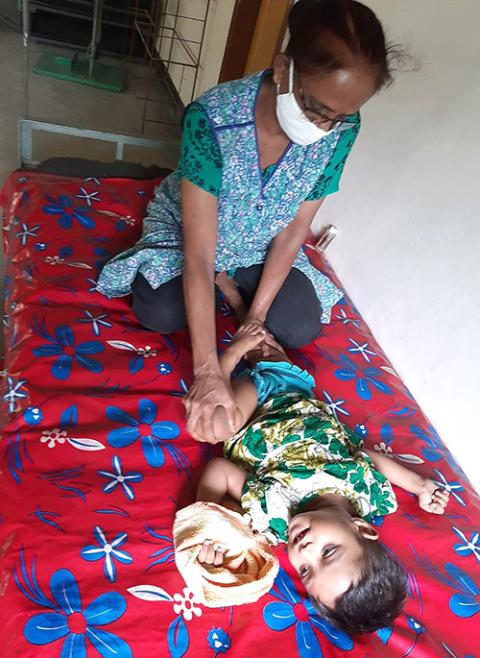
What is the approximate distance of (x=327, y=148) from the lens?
1.41 m

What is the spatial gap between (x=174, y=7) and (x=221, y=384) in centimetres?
386

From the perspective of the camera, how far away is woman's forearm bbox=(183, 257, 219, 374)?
1.20 metres

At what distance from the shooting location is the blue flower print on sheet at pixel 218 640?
89cm

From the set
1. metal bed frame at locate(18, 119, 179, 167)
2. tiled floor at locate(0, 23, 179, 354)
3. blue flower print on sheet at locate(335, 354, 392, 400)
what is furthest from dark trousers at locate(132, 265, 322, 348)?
tiled floor at locate(0, 23, 179, 354)

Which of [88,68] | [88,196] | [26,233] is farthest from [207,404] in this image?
[88,68]

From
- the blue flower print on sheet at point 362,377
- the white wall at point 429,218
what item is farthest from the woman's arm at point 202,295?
the white wall at point 429,218

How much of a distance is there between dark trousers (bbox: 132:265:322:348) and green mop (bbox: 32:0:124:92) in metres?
2.75

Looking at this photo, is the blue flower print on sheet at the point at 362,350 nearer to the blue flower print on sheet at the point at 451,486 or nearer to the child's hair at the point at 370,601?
the blue flower print on sheet at the point at 451,486

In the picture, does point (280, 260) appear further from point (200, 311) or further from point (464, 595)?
point (464, 595)

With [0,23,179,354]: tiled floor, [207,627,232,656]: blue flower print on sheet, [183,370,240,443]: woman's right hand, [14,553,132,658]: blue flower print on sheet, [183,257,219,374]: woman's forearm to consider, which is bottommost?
[0,23,179,354]: tiled floor

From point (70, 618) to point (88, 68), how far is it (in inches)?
153

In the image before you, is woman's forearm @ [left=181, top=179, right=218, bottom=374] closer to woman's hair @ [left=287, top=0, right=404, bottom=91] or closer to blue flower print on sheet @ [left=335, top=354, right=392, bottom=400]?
woman's hair @ [left=287, top=0, right=404, bottom=91]

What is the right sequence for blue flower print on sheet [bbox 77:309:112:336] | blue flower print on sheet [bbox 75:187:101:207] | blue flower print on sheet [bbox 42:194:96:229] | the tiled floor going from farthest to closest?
1. the tiled floor
2. blue flower print on sheet [bbox 75:187:101:207]
3. blue flower print on sheet [bbox 42:194:96:229]
4. blue flower print on sheet [bbox 77:309:112:336]

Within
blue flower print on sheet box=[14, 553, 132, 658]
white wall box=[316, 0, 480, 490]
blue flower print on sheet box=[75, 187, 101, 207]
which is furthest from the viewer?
blue flower print on sheet box=[75, 187, 101, 207]
